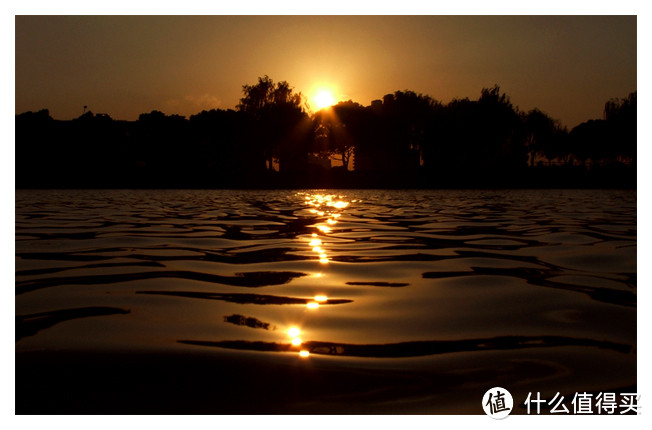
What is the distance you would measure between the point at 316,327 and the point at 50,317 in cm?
190

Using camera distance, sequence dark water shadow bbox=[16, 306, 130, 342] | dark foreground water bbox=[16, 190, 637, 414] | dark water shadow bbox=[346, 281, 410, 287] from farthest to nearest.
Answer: dark water shadow bbox=[346, 281, 410, 287]
dark water shadow bbox=[16, 306, 130, 342]
dark foreground water bbox=[16, 190, 637, 414]

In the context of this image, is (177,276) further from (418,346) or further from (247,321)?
(418,346)

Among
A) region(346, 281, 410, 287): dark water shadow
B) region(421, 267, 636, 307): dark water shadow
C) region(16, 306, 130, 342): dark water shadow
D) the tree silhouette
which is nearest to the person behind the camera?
region(16, 306, 130, 342): dark water shadow

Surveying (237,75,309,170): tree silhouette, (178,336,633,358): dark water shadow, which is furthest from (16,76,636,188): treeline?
(178,336,633,358): dark water shadow

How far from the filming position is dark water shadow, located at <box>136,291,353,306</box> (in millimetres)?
4543

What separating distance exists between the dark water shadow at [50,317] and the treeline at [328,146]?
5313cm

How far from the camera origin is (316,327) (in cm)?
385

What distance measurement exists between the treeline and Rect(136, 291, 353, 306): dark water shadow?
52.9 meters

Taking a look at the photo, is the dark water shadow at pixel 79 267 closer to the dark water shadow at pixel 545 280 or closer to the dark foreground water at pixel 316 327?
the dark foreground water at pixel 316 327

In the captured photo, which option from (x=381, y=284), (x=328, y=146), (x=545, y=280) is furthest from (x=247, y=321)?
(x=328, y=146)

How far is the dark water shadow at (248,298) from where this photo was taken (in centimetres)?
454

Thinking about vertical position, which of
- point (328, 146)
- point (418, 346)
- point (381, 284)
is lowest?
point (418, 346)

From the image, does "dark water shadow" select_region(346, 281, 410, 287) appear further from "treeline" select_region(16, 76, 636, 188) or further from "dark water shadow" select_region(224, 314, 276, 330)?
"treeline" select_region(16, 76, 636, 188)
